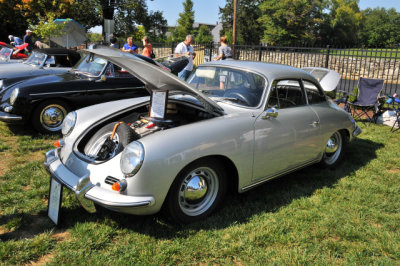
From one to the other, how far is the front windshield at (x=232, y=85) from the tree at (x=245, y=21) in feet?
186

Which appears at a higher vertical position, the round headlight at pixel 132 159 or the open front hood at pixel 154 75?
the open front hood at pixel 154 75

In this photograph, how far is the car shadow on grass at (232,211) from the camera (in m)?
2.69

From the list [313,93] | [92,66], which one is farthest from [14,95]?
[313,93]

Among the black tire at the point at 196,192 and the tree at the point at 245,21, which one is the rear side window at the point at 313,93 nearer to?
the black tire at the point at 196,192

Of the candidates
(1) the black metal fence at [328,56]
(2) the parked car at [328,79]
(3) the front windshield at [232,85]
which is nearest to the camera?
(3) the front windshield at [232,85]

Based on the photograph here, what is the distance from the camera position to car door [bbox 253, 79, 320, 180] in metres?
3.13

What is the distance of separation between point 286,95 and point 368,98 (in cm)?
483

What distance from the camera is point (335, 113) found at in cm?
415

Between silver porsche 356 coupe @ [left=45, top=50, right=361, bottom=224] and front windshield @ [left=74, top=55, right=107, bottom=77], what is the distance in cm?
244

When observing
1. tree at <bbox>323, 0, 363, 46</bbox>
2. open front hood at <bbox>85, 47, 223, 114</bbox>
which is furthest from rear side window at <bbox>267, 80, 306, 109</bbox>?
tree at <bbox>323, 0, 363, 46</bbox>

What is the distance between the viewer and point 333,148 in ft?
14.3

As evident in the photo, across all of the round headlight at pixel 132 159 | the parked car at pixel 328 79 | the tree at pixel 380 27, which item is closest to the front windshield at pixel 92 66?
the round headlight at pixel 132 159

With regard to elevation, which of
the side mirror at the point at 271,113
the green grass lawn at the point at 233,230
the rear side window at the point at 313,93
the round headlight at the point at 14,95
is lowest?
the green grass lawn at the point at 233,230

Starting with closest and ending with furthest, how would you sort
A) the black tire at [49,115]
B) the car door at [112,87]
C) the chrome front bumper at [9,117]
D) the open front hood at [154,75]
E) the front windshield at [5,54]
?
the open front hood at [154,75]
the chrome front bumper at [9,117]
the black tire at [49,115]
the car door at [112,87]
the front windshield at [5,54]
